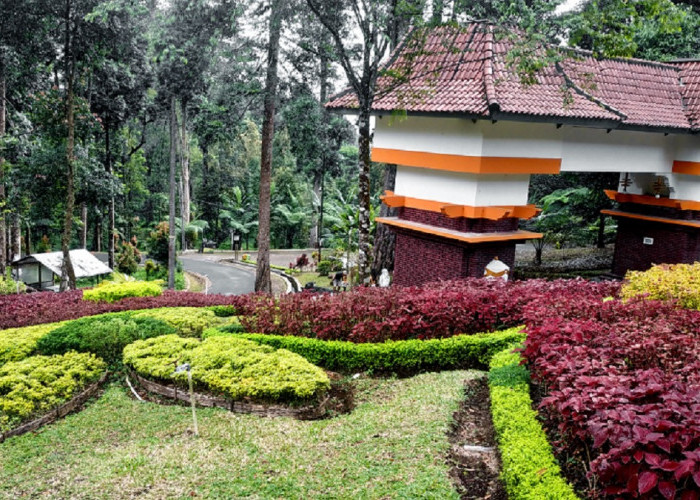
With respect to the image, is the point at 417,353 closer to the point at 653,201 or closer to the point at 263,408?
the point at 263,408

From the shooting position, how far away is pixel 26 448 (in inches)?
263

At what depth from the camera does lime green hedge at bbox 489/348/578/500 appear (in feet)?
14.6

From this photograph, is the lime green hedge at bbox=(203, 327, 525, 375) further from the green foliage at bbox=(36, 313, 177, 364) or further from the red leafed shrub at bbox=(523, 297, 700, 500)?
the green foliage at bbox=(36, 313, 177, 364)

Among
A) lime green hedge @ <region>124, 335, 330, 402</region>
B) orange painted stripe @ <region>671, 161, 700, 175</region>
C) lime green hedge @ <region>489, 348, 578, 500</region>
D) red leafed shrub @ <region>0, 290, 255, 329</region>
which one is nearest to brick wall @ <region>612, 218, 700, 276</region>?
orange painted stripe @ <region>671, 161, 700, 175</region>

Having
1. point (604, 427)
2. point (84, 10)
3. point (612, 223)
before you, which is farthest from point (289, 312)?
point (612, 223)

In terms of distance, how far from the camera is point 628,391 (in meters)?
4.47

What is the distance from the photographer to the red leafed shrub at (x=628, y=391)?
3746mm

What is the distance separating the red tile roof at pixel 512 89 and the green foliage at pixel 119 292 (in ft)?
20.9

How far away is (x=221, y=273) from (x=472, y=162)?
20.8m

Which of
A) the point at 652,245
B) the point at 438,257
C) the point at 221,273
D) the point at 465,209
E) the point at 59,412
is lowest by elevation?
the point at 221,273

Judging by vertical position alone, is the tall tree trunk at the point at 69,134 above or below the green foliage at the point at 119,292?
above

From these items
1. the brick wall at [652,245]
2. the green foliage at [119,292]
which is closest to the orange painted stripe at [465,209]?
the brick wall at [652,245]

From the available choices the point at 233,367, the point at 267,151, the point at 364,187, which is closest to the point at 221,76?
the point at 267,151

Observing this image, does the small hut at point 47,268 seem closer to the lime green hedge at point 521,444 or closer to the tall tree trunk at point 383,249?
the tall tree trunk at point 383,249
